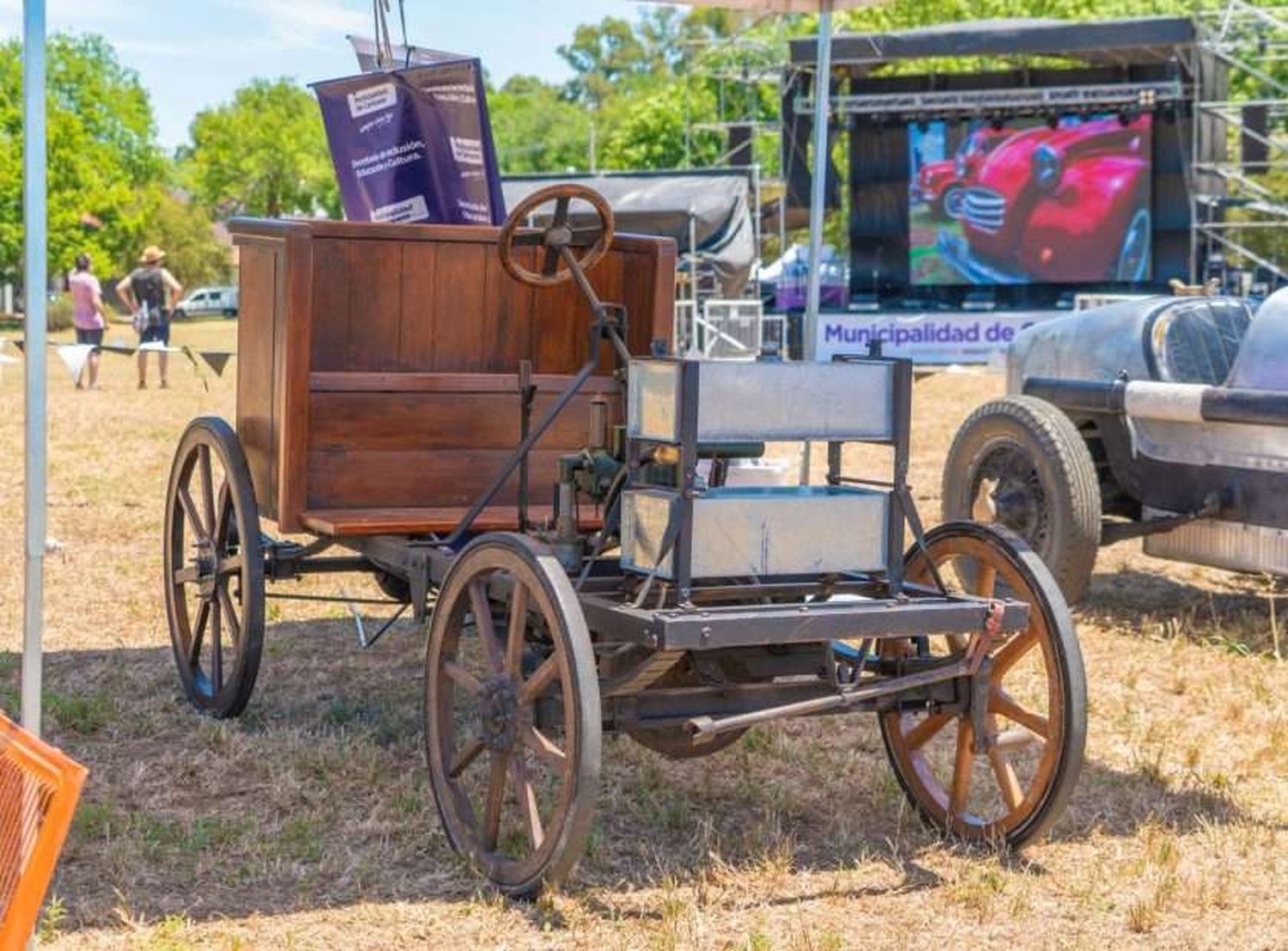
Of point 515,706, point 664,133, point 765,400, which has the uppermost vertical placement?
point 664,133

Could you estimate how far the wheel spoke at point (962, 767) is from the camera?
15.6 feet

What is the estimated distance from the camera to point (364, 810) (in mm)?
5059

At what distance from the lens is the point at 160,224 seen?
7612cm

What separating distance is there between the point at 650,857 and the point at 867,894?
0.57m

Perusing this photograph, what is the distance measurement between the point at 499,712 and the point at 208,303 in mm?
71136

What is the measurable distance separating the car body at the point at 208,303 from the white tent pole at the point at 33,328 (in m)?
68.8

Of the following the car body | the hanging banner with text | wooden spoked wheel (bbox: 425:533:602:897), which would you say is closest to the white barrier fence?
the hanging banner with text

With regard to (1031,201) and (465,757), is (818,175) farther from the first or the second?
(1031,201)

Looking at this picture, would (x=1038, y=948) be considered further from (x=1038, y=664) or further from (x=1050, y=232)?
(x=1050, y=232)

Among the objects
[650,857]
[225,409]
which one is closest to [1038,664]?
[650,857]

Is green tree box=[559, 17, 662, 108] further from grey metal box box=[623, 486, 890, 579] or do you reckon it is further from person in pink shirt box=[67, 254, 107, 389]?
grey metal box box=[623, 486, 890, 579]

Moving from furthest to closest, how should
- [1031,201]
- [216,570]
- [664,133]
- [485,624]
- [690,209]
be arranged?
[664,133]
[1031,201]
[690,209]
[216,570]
[485,624]

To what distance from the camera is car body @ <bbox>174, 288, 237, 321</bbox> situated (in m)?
71.8

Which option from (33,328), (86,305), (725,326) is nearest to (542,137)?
(725,326)
